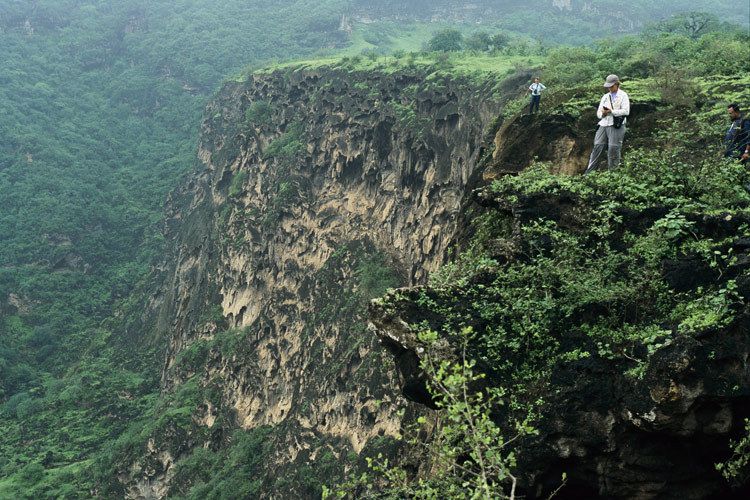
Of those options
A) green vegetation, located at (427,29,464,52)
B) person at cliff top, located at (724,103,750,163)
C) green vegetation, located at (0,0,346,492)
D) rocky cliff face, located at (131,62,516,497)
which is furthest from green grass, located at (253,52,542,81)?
person at cliff top, located at (724,103,750,163)

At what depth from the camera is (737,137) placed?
11930 millimetres

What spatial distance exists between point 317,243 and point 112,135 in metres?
63.2

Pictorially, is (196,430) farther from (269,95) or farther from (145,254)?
(145,254)

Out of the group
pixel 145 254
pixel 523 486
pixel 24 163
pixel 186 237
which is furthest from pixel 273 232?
pixel 24 163

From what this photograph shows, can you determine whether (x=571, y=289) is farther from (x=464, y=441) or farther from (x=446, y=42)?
(x=446, y=42)

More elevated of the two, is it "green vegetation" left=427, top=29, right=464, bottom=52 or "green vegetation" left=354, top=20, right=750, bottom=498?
"green vegetation" left=354, top=20, right=750, bottom=498

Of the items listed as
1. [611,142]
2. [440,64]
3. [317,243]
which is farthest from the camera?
[317,243]

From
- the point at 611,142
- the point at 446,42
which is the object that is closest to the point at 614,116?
the point at 611,142

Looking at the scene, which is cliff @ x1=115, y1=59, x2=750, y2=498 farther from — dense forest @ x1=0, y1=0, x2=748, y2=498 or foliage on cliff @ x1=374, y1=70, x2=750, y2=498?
dense forest @ x1=0, y1=0, x2=748, y2=498

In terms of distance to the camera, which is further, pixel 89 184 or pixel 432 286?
pixel 89 184

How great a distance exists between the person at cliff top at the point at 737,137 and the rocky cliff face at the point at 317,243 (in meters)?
18.0

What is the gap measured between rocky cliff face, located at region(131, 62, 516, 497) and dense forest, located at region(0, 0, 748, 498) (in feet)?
13.3

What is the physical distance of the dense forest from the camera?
177 ft

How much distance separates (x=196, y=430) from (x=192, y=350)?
22.9 feet
